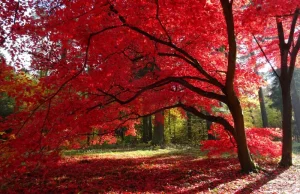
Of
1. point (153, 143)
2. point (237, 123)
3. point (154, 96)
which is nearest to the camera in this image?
point (237, 123)

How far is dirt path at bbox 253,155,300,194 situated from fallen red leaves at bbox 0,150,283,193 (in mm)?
212

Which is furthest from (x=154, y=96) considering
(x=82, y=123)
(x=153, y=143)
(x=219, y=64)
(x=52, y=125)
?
(x=153, y=143)

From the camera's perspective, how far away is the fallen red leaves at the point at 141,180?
757cm

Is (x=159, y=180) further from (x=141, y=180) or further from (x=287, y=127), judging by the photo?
(x=287, y=127)

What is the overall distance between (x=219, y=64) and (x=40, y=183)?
7.90 meters

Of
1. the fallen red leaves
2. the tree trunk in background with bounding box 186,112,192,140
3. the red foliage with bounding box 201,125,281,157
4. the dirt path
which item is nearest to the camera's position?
the dirt path

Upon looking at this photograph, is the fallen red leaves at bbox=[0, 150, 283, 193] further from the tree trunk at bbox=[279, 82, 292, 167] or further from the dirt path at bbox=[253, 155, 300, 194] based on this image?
the tree trunk at bbox=[279, 82, 292, 167]

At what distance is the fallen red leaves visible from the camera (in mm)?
7570

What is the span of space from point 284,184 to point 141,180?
173 inches

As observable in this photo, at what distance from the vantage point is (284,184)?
303 inches

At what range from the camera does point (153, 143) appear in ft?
73.7

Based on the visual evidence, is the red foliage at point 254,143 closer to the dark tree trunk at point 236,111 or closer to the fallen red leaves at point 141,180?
the fallen red leaves at point 141,180

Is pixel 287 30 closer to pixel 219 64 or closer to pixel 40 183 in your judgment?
pixel 219 64

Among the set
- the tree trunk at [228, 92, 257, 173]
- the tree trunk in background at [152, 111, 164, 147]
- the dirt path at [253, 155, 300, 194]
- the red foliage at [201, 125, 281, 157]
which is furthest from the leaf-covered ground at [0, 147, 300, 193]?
the tree trunk in background at [152, 111, 164, 147]
